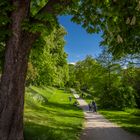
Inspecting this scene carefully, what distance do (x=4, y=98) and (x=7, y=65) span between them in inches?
43.8

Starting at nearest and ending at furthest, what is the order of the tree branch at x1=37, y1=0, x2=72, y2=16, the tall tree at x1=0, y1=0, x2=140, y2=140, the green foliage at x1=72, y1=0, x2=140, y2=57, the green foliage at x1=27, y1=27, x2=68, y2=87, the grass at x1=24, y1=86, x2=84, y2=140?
the green foliage at x1=72, y1=0, x2=140, y2=57, the tall tree at x1=0, y1=0, x2=140, y2=140, the tree branch at x1=37, y1=0, x2=72, y2=16, the green foliage at x1=27, y1=27, x2=68, y2=87, the grass at x1=24, y1=86, x2=84, y2=140

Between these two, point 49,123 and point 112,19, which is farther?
point 49,123

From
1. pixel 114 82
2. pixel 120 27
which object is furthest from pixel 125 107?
pixel 120 27

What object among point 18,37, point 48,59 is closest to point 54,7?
point 18,37

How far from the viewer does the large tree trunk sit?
39.0 feet

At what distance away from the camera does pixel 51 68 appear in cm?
5256

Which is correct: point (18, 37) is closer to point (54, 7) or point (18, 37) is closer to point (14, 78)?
point (14, 78)

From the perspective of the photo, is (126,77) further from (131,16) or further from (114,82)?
(131,16)

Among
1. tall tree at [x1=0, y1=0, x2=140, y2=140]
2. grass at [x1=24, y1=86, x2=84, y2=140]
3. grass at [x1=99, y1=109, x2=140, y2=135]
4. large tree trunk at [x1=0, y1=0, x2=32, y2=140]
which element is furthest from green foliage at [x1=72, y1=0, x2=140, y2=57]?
grass at [x1=99, y1=109, x2=140, y2=135]

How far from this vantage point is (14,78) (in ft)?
39.2

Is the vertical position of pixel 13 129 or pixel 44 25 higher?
pixel 44 25

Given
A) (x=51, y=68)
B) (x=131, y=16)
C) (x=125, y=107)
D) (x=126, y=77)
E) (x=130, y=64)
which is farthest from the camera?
(x=51, y=68)

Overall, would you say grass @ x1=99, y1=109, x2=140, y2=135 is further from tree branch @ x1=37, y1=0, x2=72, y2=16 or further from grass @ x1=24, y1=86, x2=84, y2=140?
tree branch @ x1=37, y1=0, x2=72, y2=16

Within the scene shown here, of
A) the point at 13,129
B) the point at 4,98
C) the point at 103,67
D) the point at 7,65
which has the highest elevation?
the point at 103,67
